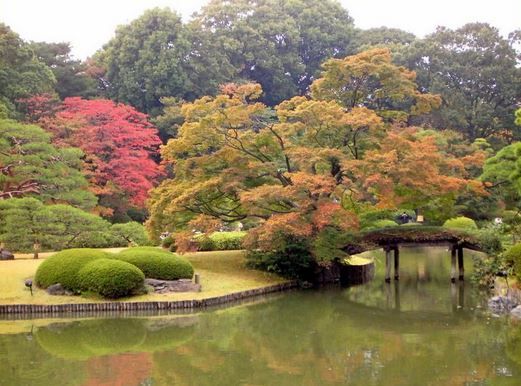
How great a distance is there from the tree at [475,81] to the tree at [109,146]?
19783mm

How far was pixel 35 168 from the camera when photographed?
2536 centimetres

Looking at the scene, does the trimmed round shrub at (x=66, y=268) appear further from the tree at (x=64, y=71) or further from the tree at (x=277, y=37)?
the tree at (x=277, y=37)

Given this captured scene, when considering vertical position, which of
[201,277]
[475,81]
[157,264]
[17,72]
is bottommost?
[201,277]

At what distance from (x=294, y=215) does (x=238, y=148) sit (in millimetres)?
3621

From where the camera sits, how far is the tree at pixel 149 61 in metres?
41.0

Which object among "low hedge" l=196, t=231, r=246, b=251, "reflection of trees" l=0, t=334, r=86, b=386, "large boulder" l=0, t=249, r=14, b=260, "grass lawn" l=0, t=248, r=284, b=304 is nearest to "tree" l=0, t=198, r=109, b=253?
"large boulder" l=0, t=249, r=14, b=260

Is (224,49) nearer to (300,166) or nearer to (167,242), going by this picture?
(167,242)

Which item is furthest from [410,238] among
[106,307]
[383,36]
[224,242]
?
[383,36]

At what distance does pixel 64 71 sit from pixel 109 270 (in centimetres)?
2392

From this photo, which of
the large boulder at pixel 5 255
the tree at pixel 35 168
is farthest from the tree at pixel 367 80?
the large boulder at pixel 5 255

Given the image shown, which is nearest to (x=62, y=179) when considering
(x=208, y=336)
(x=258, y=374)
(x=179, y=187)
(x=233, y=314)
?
(x=179, y=187)

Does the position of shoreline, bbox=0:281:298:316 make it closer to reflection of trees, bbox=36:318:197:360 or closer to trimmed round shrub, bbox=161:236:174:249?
reflection of trees, bbox=36:318:197:360

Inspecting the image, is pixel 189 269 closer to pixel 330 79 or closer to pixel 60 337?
pixel 60 337

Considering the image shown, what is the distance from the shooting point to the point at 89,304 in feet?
60.3
